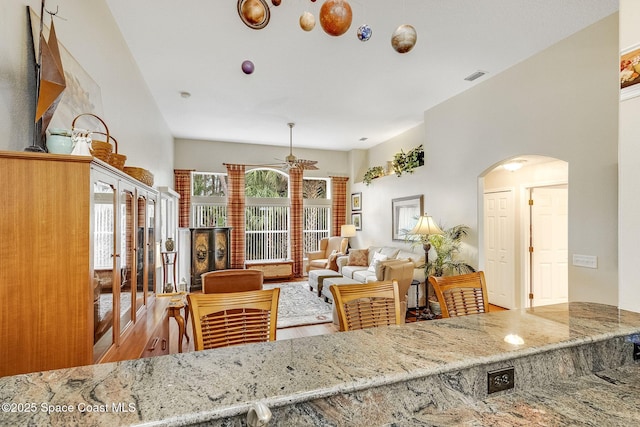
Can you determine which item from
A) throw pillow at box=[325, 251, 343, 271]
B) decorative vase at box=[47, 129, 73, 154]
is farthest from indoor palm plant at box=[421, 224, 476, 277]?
decorative vase at box=[47, 129, 73, 154]

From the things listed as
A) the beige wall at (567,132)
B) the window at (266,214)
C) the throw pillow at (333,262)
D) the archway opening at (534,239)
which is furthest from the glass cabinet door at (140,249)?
the window at (266,214)

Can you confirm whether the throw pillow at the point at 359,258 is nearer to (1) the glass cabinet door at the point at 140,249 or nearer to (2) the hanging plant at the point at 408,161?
(2) the hanging plant at the point at 408,161

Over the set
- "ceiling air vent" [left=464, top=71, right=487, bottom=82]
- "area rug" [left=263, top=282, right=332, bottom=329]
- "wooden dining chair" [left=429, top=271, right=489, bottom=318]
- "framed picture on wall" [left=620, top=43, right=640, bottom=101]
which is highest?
"ceiling air vent" [left=464, top=71, right=487, bottom=82]

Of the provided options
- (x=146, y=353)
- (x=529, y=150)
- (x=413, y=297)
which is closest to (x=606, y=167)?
(x=529, y=150)

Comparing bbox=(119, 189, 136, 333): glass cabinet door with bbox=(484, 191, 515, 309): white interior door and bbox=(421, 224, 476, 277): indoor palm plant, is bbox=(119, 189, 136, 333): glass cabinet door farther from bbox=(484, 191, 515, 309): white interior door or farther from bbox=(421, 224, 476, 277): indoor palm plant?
bbox=(484, 191, 515, 309): white interior door

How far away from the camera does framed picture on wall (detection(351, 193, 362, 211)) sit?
26.2ft

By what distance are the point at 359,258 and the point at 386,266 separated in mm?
2466

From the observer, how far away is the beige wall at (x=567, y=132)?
9.40 feet

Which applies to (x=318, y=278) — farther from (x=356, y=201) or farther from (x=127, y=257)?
(x=127, y=257)

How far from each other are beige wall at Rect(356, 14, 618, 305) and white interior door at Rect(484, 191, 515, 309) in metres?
0.98

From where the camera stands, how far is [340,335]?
3.97 feet

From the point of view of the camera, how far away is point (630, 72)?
1795mm

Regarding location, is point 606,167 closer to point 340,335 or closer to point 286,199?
point 340,335

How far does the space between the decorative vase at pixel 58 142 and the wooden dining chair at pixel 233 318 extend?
91 cm
